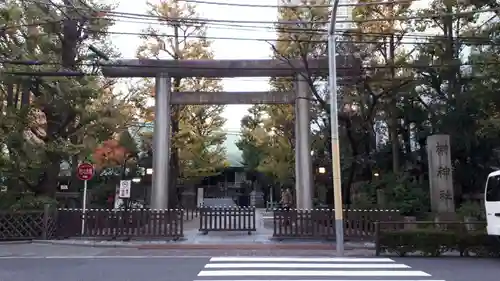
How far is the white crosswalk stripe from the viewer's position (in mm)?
8938

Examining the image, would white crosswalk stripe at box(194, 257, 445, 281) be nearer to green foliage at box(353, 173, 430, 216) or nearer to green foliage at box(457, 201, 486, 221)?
green foliage at box(457, 201, 486, 221)

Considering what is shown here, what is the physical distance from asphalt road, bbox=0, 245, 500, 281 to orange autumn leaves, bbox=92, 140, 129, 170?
14.9 meters

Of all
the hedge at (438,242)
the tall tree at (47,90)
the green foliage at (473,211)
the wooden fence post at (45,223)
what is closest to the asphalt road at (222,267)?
the hedge at (438,242)

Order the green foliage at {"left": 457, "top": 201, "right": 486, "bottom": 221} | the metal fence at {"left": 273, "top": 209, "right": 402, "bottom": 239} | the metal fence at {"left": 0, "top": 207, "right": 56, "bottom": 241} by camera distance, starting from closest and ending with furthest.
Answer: the metal fence at {"left": 273, "top": 209, "right": 402, "bottom": 239}
the metal fence at {"left": 0, "top": 207, "right": 56, "bottom": 241}
the green foliage at {"left": 457, "top": 201, "right": 486, "bottom": 221}

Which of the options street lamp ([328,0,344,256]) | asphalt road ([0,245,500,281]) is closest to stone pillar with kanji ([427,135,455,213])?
asphalt road ([0,245,500,281])

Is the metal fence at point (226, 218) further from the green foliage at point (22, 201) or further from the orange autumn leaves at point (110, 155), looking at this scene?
the orange autumn leaves at point (110, 155)

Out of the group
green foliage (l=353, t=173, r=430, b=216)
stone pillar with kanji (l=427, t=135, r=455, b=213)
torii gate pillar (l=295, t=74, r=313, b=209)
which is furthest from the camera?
torii gate pillar (l=295, t=74, r=313, b=209)

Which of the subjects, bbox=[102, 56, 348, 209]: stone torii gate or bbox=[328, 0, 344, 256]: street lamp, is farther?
bbox=[102, 56, 348, 209]: stone torii gate

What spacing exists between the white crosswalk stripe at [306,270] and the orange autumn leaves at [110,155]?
60.0 feet

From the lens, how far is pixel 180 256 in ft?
40.8

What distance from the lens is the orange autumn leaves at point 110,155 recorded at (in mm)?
27922

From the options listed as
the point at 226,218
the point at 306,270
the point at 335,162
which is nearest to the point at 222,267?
the point at 306,270

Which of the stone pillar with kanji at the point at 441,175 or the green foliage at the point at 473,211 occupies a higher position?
the stone pillar with kanji at the point at 441,175

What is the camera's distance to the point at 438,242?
12.4 m
